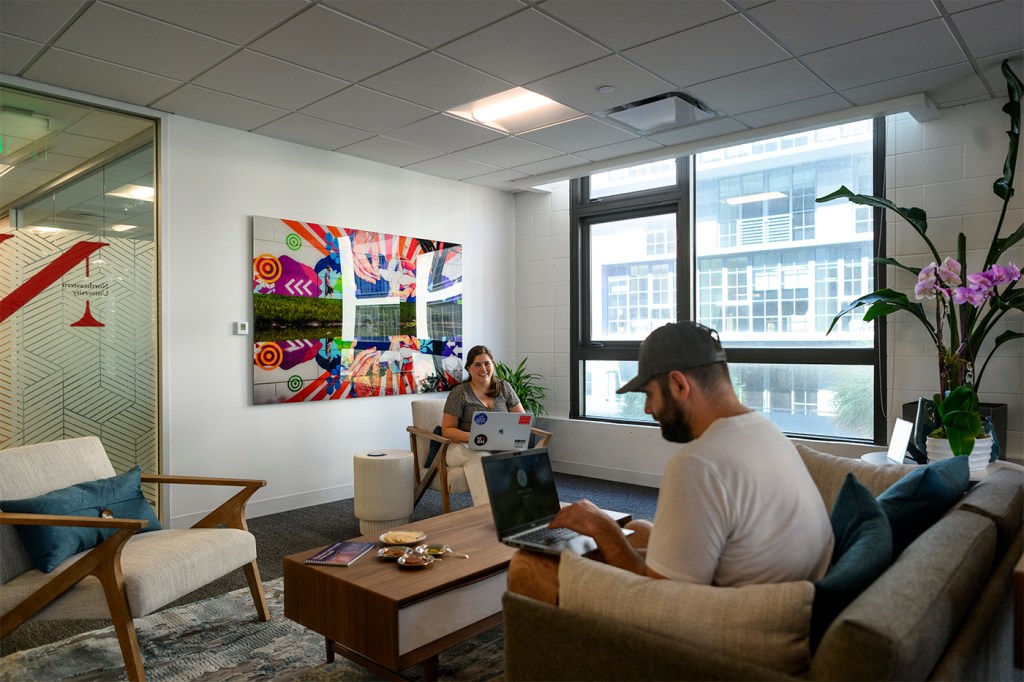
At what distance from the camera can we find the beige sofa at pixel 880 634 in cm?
112

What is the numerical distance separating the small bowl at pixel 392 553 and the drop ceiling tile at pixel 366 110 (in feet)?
9.20

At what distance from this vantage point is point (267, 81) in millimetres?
3990

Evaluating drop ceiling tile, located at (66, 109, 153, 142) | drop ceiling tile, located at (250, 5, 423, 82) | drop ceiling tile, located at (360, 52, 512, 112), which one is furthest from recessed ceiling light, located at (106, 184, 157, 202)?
drop ceiling tile, located at (360, 52, 512, 112)

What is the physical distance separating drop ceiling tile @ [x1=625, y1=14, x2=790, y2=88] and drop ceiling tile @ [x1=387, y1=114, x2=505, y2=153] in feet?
4.82

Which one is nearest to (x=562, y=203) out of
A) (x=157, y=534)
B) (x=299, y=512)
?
(x=299, y=512)

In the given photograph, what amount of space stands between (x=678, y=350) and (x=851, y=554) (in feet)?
2.00

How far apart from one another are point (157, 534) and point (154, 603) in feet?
1.80

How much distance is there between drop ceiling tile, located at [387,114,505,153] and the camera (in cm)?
479

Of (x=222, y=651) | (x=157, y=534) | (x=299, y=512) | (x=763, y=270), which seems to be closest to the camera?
(x=222, y=651)

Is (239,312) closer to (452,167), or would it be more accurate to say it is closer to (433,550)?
(452,167)

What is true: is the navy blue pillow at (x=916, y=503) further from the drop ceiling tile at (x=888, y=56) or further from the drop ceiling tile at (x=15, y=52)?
the drop ceiling tile at (x=15, y=52)

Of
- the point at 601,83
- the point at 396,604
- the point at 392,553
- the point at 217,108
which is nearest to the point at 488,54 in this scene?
the point at 601,83

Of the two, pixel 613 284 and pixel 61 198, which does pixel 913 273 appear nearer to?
pixel 613 284

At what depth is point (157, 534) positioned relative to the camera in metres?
2.98
